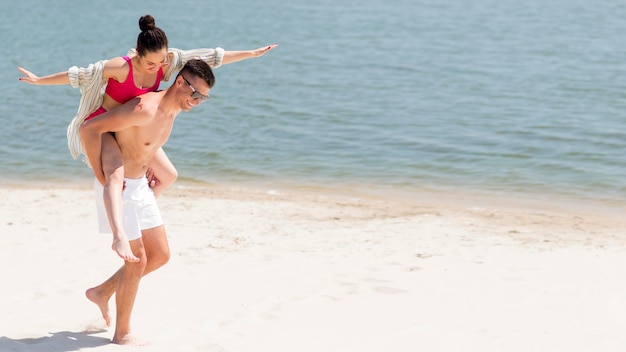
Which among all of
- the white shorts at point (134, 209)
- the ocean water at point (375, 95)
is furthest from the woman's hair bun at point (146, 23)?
the ocean water at point (375, 95)

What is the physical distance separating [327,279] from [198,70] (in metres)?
2.54

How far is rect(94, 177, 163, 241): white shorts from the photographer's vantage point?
5562 mm

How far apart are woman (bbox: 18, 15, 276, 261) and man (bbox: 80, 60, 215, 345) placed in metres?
0.08

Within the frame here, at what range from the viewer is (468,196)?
36.9 ft

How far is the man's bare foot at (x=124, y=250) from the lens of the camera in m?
5.21

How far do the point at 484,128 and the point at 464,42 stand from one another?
273 inches

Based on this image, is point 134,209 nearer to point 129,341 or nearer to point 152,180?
point 152,180

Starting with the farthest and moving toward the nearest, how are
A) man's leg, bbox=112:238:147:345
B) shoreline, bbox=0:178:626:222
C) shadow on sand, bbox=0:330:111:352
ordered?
shoreline, bbox=0:178:626:222 → shadow on sand, bbox=0:330:111:352 → man's leg, bbox=112:238:147:345

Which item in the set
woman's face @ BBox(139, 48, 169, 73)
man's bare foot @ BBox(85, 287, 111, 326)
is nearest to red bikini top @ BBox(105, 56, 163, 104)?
woman's face @ BBox(139, 48, 169, 73)

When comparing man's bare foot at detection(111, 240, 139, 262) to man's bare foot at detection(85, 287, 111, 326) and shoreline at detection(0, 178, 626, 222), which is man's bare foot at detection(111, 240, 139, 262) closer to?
man's bare foot at detection(85, 287, 111, 326)

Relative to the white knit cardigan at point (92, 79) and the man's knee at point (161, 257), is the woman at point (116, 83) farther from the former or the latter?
the man's knee at point (161, 257)

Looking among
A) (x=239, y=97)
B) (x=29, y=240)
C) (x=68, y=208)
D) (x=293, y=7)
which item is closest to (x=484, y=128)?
(x=239, y=97)

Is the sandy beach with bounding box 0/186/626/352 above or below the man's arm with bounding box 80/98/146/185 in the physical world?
below

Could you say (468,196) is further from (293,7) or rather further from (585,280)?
(293,7)
